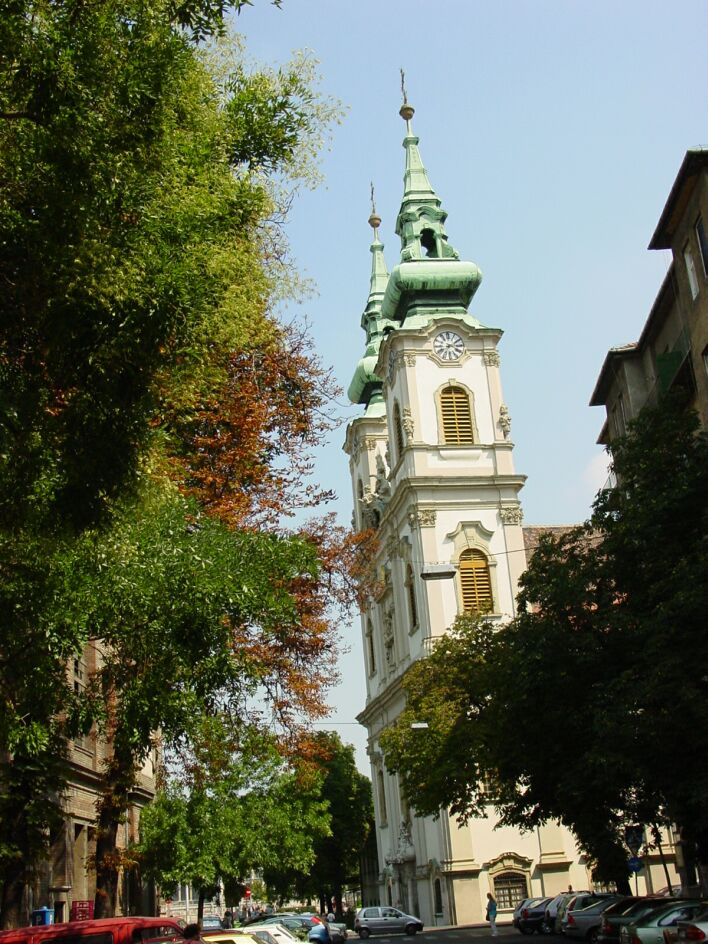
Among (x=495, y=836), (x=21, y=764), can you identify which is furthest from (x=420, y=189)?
(x=21, y=764)

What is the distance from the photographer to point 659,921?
21.1m

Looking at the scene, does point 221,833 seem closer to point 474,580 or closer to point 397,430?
point 474,580

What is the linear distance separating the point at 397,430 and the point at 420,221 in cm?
1230

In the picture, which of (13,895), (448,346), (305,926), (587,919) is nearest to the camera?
(13,895)

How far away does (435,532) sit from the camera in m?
55.6

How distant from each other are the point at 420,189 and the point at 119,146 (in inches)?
2285

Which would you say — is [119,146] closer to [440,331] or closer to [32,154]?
[32,154]

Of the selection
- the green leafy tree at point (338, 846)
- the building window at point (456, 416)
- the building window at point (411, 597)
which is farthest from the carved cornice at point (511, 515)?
the green leafy tree at point (338, 846)

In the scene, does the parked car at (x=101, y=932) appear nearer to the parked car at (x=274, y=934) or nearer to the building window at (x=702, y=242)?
the parked car at (x=274, y=934)

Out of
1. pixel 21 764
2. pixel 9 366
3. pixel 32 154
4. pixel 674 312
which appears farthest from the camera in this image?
pixel 674 312

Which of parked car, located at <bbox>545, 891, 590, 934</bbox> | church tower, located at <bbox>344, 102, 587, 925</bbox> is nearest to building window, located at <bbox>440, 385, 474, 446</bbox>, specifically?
church tower, located at <bbox>344, 102, 587, 925</bbox>

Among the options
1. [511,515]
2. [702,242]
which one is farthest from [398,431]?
[702,242]

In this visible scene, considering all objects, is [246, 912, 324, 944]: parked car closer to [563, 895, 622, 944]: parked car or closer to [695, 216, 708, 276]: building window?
[563, 895, 622, 944]: parked car

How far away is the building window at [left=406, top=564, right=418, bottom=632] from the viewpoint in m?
57.0
